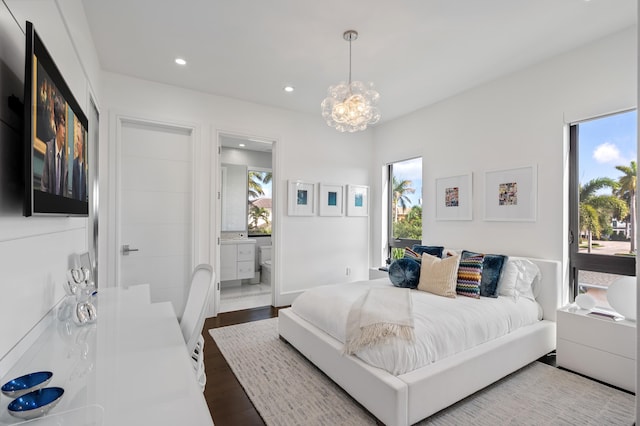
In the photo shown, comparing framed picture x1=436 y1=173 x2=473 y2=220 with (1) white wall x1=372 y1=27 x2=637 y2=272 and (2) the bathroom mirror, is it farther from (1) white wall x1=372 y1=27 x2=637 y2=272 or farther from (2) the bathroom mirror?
(2) the bathroom mirror

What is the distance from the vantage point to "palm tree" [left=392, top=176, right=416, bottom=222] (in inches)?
182

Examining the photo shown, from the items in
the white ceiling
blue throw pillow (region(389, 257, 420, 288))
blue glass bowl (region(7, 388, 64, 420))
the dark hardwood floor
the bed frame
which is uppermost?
the white ceiling

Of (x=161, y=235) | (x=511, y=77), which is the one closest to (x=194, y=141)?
(x=161, y=235)

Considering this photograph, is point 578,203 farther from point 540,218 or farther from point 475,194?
point 475,194

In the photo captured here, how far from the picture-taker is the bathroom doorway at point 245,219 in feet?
16.8

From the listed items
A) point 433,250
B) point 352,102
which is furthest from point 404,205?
point 352,102

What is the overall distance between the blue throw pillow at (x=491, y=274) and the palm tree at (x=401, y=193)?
71.4 inches

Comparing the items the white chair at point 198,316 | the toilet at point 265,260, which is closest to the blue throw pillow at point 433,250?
the white chair at point 198,316

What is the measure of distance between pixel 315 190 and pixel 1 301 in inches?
146

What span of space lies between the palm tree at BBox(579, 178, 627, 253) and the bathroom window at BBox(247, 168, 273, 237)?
15.0ft

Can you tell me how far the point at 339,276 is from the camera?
189 inches

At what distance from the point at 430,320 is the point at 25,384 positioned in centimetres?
206

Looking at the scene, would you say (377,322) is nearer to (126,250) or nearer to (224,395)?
(224,395)

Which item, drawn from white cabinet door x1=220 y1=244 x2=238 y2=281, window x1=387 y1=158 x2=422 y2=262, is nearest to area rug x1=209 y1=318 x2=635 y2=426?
window x1=387 y1=158 x2=422 y2=262
